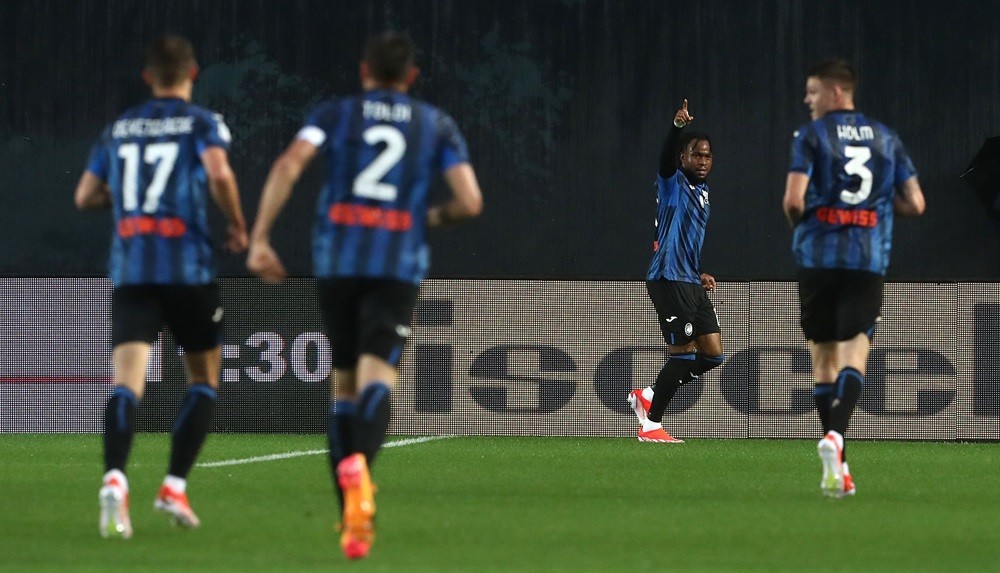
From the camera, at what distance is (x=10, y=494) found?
Result: 716 cm

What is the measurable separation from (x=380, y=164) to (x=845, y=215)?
2.68 meters

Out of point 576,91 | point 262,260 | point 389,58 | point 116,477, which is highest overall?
point 576,91

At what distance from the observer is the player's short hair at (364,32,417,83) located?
5168 millimetres

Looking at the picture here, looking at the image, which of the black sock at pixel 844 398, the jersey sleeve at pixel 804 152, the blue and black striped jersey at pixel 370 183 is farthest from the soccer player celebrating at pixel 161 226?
the black sock at pixel 844 398

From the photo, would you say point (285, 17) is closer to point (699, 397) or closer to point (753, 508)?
point (699, 397)

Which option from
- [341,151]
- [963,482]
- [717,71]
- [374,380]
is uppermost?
[717,71]

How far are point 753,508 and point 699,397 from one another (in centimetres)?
492

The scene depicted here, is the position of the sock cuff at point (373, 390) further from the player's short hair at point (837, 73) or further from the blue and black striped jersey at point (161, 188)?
the player's short hair at point (837, 73)

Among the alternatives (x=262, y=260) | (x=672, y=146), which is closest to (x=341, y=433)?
(x=262, y=260)

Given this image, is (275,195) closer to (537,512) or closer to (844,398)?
(537,512)

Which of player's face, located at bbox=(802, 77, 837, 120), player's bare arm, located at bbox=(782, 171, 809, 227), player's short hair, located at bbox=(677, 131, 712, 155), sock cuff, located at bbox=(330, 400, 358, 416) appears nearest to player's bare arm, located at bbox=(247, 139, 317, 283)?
sock cuff, located at bbox=(330, 400, 358, 416)

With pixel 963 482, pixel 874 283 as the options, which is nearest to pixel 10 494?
pixel 874 283

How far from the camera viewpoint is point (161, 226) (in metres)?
5.60

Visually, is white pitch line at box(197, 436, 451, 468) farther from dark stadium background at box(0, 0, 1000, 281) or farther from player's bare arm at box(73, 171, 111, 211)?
dark stadium background at box(0, 0, 1000, 281)
